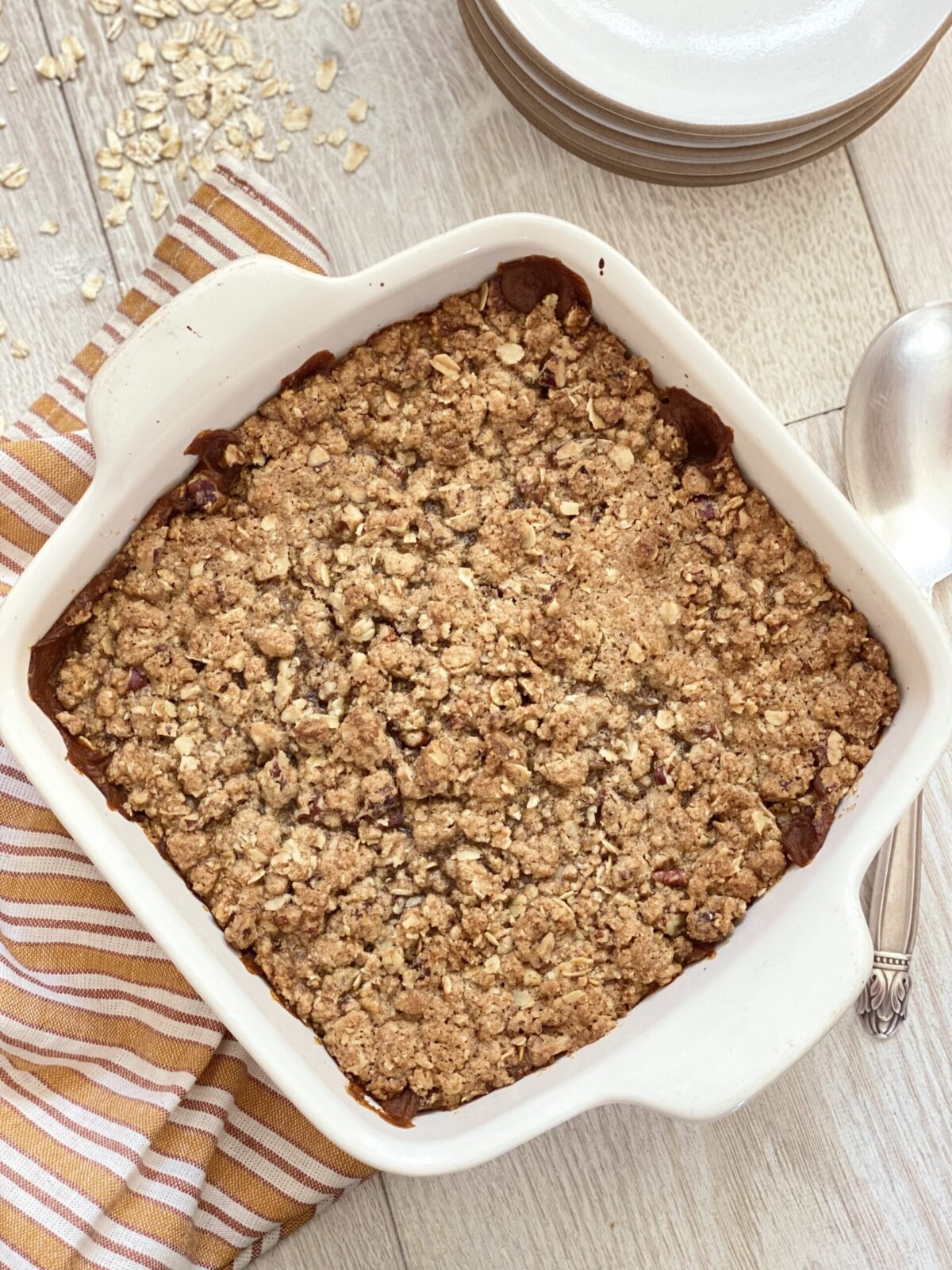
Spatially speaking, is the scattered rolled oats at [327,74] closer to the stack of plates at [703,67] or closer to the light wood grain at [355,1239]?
the stack of plates at [703,67]

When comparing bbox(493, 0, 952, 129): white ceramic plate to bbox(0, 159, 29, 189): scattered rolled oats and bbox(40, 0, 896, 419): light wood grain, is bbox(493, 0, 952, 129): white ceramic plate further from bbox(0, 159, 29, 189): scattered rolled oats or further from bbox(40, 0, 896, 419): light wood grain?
bbox(0, 159, 29, 189): scattered rolled oats

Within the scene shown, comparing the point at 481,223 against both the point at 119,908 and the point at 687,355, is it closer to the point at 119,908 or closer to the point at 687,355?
the point at 687,355

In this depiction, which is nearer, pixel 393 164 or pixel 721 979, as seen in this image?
pixel 721 979

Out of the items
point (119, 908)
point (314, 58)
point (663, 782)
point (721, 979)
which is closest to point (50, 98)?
point (314, 58)

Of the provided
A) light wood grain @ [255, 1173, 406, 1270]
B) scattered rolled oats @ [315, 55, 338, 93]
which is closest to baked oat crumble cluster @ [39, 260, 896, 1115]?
light wood grain @ [255, 1173, 406, 1270]

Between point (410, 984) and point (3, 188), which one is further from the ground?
point (3, 188)

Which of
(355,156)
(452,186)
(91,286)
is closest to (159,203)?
(91,286)
